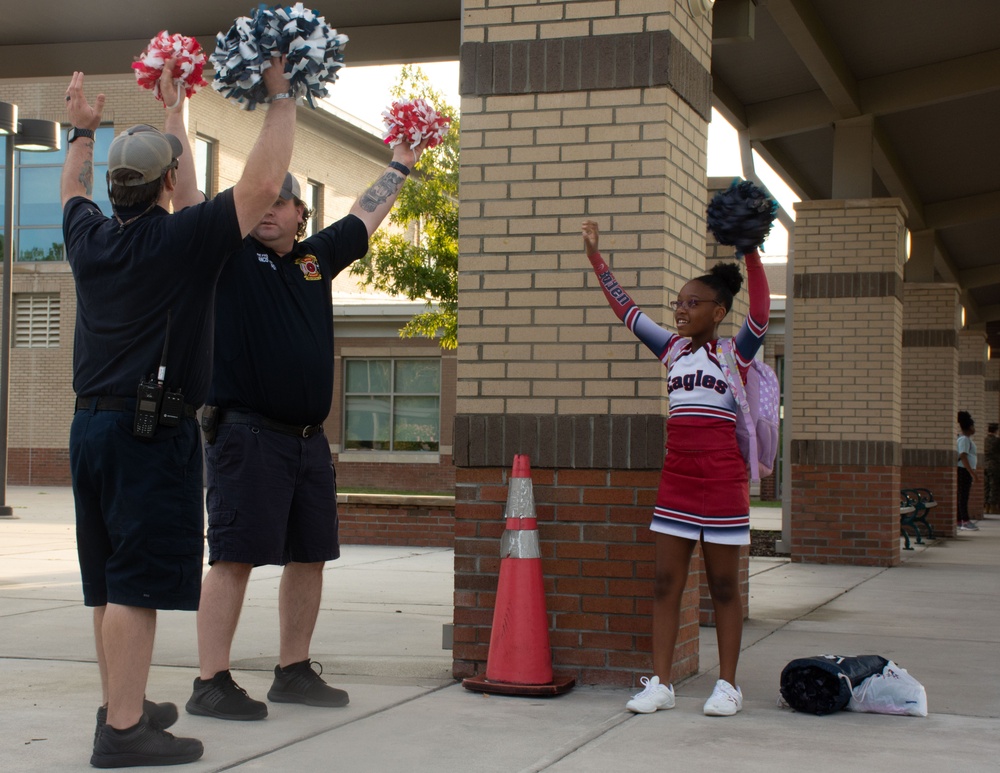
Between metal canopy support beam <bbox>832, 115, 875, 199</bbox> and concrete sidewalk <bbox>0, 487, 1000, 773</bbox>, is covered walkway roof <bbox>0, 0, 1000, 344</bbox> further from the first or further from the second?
concrete sidewalk <bbox>0, 487, 1000, 773</bbox>

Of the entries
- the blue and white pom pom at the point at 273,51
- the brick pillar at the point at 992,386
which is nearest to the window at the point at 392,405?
the brick pillar at the point at 992,386

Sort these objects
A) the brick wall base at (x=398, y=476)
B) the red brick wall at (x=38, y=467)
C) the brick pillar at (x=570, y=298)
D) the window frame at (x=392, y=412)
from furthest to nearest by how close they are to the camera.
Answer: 1. the red brick wall at (x=38, y=467)
2. the window frame at (x=392, y=412)
3. the brick wall base at (x=398, y=476)
4. the brick pillar at (x=570, y=298)

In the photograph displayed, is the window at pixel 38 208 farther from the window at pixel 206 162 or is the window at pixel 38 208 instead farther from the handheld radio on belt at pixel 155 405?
the handheld radio on belt at pixel 155 405

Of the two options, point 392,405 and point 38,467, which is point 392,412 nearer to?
point 392,405

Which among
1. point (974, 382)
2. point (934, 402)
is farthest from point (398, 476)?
point (934, 402)

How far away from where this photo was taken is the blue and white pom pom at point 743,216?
203 inches

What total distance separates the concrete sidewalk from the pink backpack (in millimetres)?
1079

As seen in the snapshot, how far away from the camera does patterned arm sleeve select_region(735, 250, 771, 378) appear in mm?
5160

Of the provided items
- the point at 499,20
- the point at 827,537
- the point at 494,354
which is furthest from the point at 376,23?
the point at 827,537

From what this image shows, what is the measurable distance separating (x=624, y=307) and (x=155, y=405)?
7.10ft

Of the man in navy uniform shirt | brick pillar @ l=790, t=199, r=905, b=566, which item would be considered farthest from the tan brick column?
the man in navy uniform shirt

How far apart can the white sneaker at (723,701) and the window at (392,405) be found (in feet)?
78.4

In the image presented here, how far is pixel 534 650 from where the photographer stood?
545 centimetres

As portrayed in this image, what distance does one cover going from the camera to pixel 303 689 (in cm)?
525
